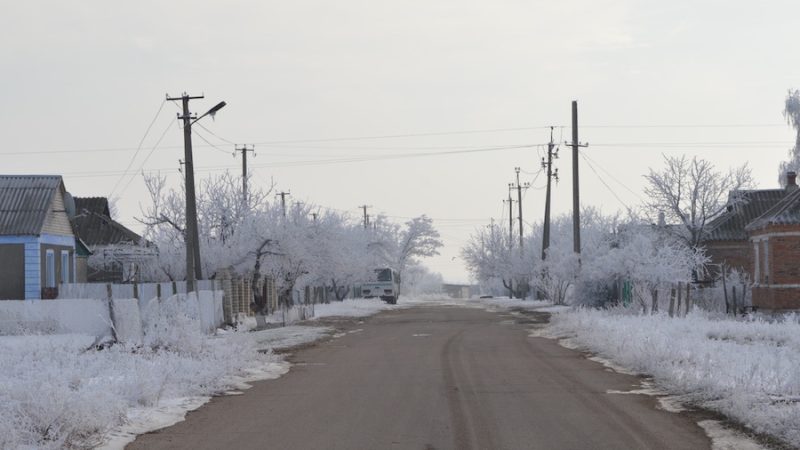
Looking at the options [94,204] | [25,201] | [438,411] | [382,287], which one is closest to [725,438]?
[438,411]

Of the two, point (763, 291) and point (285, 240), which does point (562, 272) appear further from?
point (285, 240)

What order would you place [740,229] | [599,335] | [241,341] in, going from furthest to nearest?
[740,229] < [599,335] < [241,341]

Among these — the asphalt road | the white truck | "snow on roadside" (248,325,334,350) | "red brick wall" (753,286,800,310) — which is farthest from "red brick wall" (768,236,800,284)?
the white truck

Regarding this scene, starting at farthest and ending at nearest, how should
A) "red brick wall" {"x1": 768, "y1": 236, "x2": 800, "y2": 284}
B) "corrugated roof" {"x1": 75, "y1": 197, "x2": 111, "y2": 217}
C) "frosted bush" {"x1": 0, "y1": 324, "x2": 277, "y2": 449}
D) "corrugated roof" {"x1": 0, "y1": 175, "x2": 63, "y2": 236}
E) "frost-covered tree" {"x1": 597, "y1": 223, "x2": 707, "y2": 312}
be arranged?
"corrugated roof" {"x1": 75, "y1": 197, "x2": 111, "y2": 217} < "frost-covered tree" {"x1": 597, "y1": 223, "x2": 707, "y2": 312} < "red brick wall" {"x1": 768, "y1": 236, "x2": 800, "y2": 284} < "corrugated roof" {"x1": 0, "y1": 175, "x2": 63, "y2": 236} < "frosted bush" {"x1": 0, "y1": 324, "x2": 277, "y2": 449}

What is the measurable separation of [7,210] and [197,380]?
24193 millimetres

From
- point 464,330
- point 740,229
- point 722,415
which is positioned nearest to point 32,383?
point 722,415

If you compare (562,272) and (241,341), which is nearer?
(241,341)

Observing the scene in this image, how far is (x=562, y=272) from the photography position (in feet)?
162

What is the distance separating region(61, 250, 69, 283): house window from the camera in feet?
132

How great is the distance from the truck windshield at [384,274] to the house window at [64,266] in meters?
47.6

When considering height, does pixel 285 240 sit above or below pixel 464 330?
above

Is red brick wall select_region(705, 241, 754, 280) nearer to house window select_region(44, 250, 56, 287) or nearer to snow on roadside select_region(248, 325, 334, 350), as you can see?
snow on roadside select_region(248, 325, 334, 350)

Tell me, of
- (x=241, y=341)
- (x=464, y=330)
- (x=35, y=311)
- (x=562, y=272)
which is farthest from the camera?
(x=562, y=272)

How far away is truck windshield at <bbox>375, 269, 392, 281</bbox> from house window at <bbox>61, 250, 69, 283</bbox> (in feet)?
156
